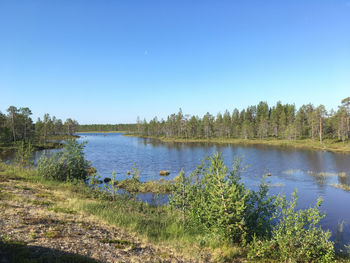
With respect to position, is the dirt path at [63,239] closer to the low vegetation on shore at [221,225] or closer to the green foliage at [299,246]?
the low vegetation on shore at [221,225]

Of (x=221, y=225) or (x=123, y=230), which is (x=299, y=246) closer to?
(x=221, y=225)

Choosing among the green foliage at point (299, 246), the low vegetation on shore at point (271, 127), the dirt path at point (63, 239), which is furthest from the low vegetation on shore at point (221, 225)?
the low vegetation on shore at point (271, 127)

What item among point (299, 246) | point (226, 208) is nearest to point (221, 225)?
point (226, 208)

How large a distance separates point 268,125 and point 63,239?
130279mm

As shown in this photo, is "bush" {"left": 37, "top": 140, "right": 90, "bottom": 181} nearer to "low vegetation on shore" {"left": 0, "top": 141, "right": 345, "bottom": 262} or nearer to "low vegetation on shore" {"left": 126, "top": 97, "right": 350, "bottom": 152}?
"low vegetation on shore" {"left": 0, "top": 141, "right": 345, "bottom": 262}

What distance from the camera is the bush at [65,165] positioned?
82.2ft

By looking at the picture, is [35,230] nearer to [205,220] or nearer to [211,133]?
[205,220]

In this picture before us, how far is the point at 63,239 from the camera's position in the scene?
8680 millimetres

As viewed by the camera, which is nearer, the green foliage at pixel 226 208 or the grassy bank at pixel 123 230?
the grassy bank at pixel 123 230

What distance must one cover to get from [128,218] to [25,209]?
6.01 metres

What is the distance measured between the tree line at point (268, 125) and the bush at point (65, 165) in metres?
92.8

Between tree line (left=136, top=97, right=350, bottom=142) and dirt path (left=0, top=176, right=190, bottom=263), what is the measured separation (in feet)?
315

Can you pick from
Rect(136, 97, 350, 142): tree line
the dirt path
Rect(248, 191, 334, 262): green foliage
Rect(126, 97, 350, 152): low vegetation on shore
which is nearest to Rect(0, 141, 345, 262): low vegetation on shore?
Rect(248, 191, 334, 262): green foliage

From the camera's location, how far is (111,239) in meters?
9.71
